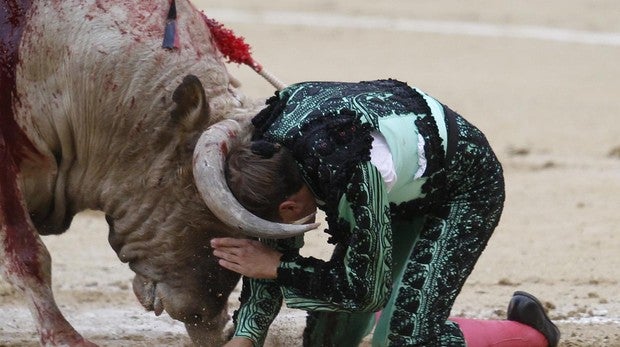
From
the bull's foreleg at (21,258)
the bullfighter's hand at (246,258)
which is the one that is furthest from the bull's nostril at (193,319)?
the bullfighter's hand at (246,258)

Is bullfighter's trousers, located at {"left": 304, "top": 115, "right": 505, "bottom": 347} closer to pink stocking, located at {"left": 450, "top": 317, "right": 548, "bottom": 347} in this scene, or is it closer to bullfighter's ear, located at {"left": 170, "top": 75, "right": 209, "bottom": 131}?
pink stocking, located at {"left": 450, "top": 317, "right": 548, "bottom": 347}

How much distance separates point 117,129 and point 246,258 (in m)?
0.82

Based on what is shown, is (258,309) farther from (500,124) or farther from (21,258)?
(500,124)

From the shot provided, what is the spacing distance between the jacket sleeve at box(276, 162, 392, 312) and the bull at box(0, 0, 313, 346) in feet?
1.36

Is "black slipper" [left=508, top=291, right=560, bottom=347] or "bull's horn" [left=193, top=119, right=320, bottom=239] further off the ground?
"bull's horn" [left=193, top=119, right=320, bottom=239]

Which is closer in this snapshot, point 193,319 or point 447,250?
point 447,250

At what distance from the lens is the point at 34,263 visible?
5.73 m

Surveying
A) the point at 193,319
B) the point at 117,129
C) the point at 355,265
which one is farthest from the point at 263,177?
the point at 193,319

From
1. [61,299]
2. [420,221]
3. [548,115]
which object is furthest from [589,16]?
[420,221]

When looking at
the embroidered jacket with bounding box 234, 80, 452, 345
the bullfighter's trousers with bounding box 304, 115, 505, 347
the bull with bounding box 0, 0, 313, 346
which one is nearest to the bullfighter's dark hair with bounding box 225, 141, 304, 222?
the embroidered jacket with bounding box 234, 80, 452, 345

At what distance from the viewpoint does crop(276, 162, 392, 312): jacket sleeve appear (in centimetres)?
503

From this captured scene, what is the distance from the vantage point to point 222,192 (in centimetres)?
514

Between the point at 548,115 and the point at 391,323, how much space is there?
759 centimetres

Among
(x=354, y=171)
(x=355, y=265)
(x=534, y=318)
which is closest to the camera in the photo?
(x=354, y=171)
